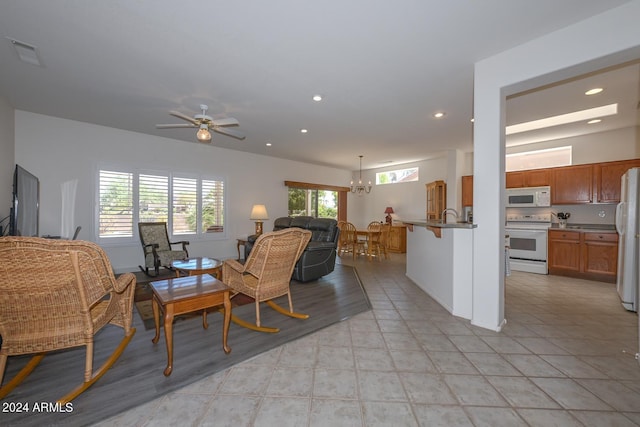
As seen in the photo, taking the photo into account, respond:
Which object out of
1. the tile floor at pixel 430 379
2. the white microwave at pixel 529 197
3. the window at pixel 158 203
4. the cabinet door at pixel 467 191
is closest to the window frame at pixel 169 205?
the window at pixel 158 203

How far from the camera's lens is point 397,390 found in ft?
5.71

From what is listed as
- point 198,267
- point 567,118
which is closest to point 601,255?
point 567,118

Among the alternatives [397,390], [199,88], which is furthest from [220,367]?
[199,88]

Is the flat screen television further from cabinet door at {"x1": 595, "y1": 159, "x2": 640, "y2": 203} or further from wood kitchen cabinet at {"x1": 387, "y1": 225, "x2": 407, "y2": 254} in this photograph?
cabinet door at {"x1": 595, "y1": 159, "x2": 640, "y2": 203}

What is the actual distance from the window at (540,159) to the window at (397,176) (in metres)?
2.39

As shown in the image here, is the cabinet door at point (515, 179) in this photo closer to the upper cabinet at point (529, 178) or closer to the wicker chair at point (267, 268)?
the upper cabinet at point (529, 178)

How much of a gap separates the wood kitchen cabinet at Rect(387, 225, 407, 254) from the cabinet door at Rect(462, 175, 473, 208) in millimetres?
1820

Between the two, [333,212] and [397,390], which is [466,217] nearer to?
[333,212]

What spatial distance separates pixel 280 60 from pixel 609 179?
19.5 ft

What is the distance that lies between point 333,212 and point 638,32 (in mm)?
7494

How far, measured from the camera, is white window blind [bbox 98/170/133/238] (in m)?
4.79

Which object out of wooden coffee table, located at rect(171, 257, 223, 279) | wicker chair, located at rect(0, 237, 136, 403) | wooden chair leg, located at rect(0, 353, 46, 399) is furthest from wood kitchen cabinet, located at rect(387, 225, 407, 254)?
wooden chair leg, located at rect(0, 353, 46, 399)

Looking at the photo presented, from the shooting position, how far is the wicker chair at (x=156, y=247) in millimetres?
4465

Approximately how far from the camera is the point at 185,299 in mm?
1956
